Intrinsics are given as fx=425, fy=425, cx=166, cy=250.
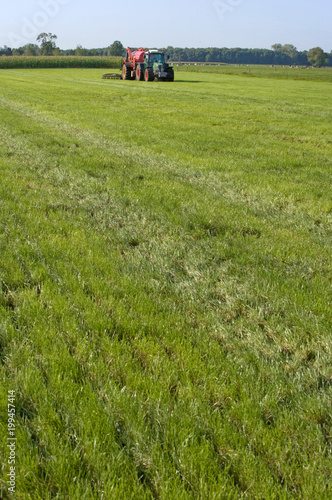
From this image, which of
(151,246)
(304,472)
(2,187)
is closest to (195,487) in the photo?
(304,472)

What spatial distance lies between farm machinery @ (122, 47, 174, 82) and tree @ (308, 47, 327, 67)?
4149 inches

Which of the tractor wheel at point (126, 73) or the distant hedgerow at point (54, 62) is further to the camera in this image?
the distant hedgerow at point (54, 62)

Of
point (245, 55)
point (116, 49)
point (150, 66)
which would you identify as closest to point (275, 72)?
point (150, 66)

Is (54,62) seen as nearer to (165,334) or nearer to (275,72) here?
(275,72)

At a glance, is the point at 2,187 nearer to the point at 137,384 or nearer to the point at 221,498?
the point at 137,384

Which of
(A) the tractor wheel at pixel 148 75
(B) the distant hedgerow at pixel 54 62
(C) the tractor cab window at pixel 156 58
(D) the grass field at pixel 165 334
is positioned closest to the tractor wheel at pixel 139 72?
(A) the tractor wheel at pixel 148 75

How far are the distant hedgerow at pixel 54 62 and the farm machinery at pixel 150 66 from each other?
38.1 m

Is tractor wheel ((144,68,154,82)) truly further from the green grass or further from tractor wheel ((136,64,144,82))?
the green grass

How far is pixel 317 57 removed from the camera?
422 ft

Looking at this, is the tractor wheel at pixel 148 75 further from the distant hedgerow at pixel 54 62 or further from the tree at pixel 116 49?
the tree at pixel 116 49

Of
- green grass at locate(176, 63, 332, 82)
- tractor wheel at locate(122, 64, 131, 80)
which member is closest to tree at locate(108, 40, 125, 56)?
green grass at locate(176, 63, 332, 82)

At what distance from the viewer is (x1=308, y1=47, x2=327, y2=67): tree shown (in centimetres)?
12569

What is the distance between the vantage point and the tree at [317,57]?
4948 inches

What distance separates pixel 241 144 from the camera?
1163 centimetres
